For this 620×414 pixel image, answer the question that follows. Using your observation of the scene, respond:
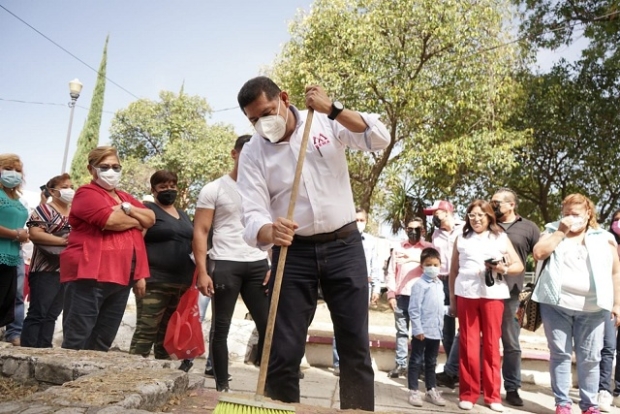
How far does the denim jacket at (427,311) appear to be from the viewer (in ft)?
19.2

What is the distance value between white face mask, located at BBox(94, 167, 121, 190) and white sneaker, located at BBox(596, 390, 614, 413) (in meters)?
4.61

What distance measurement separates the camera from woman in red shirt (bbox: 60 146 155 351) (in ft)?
14.6

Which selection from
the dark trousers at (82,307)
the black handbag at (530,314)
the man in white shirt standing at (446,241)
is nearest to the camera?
the dark trousers at (82,307)

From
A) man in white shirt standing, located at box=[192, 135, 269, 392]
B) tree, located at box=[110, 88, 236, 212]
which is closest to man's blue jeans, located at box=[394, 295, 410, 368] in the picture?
man in white shirt standing, located at box=[192, 135, 269, 392]

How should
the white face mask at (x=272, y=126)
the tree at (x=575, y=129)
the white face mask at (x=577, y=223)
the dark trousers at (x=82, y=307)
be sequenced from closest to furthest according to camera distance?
the white face mask at (x=272, y=126) < the dark trousers at (x=82, y=307) < the white face mask at (x=577, y=223) < the tree at (x=575, y=129)

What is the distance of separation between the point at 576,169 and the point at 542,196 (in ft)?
4.28

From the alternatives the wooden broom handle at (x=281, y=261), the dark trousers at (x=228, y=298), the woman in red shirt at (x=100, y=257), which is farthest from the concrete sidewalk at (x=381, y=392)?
the wooden broom handle at (x=281, y=261)

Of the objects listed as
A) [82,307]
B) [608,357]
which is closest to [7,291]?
[82,307]

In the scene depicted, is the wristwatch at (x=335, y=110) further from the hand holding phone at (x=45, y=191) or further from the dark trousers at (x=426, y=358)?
the hand holding phone at (x=45, y=191)

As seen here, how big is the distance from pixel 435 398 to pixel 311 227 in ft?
10.1

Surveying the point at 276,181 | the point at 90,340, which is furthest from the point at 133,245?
the point at 276,181

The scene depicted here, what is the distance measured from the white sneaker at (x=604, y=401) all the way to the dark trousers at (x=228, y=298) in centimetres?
327

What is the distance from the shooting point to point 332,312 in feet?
11.3

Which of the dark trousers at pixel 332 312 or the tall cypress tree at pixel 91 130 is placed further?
the tall cypress tree at pixel 91 130
